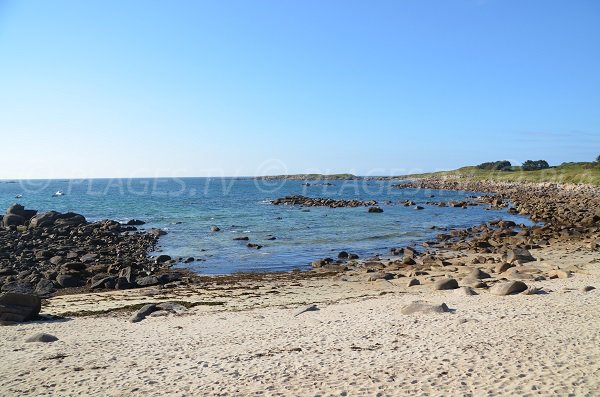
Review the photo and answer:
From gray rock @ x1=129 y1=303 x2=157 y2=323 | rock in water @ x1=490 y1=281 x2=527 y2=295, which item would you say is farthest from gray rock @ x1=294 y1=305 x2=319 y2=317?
rock in water @ x1=490 y1=281 x2=527 y2=295

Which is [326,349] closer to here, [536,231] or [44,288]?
[44,288]

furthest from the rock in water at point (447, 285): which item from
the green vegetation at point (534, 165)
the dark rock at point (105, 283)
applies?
the green vegetation at point (534, 165)

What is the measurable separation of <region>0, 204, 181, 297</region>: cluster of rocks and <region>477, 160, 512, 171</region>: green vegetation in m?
129

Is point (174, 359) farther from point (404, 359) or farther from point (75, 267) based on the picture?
point (75, 267)

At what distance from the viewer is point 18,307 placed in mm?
15391

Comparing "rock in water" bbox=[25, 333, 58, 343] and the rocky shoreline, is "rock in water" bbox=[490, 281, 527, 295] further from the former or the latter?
"rock in water" bbox=[25, 333, 58, 343]

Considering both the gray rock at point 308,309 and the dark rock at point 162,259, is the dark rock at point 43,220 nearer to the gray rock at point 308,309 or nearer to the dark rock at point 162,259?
the dark rock at point 162,259

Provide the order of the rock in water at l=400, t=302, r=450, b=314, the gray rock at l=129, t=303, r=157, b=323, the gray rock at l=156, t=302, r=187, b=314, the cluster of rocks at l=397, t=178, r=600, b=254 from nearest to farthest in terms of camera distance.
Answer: the rock in water at l=400, t=302, r=450, b=314 < the gray rock at l=129, t=303, r=157, b=323 < the gray rock at l=156, t=302, r=187, b=314 < the cluster of rocks at l=397, t=178, r=600, b=254

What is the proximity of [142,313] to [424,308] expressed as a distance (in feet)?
32.2

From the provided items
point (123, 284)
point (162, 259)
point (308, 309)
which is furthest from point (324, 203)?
point (308, 309)

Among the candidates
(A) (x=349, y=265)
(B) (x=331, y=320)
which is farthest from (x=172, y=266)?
(B) (x=331, y=320)

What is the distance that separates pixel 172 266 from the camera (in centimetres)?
2675

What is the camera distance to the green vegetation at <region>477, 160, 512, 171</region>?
473 feet

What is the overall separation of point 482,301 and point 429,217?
121 ft
